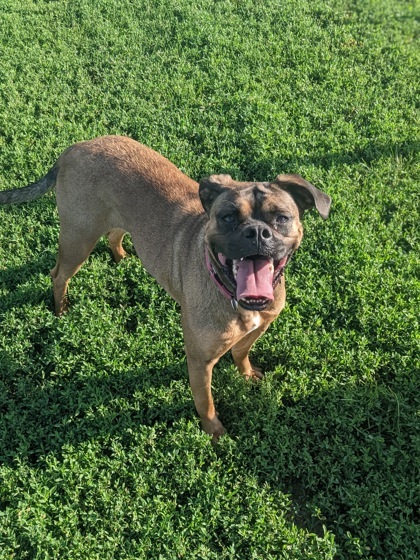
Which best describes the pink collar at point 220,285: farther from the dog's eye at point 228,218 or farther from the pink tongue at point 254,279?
the dog's eye at point 228,218

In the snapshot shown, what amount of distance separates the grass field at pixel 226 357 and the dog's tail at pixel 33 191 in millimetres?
749

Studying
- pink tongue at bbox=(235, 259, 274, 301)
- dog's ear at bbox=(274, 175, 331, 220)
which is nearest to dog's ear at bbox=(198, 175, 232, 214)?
dog's ear at bbox=(274, 175, 331, 220)

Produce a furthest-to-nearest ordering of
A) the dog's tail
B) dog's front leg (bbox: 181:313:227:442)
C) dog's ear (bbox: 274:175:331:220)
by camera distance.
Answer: the dog's tail, dog's front leg (bbox: 181:313:227:442), dog's ear (bbox: 274:175:331:220)

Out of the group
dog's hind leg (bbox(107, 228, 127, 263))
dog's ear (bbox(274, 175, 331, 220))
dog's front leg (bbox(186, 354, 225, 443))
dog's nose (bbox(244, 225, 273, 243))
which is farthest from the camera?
dog's hind leg (bbox(107, 228, 127, 263))

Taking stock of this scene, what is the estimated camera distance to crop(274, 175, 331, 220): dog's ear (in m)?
3.13

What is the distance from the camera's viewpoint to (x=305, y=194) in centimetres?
321

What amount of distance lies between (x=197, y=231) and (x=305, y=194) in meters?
0.84

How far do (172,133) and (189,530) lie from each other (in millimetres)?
4635

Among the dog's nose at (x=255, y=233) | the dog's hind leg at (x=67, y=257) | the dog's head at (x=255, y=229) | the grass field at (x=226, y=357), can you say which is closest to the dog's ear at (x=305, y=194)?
the dog's head at (x=255, y=229)

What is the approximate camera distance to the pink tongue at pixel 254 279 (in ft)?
9.58

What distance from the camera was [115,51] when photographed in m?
7.47

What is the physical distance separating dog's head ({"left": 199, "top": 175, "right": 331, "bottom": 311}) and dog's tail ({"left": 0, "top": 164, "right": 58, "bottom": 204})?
1.73 meters

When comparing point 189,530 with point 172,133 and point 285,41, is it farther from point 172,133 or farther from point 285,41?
point 285,41

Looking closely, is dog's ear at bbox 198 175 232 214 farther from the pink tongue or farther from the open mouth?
the pink tongue
